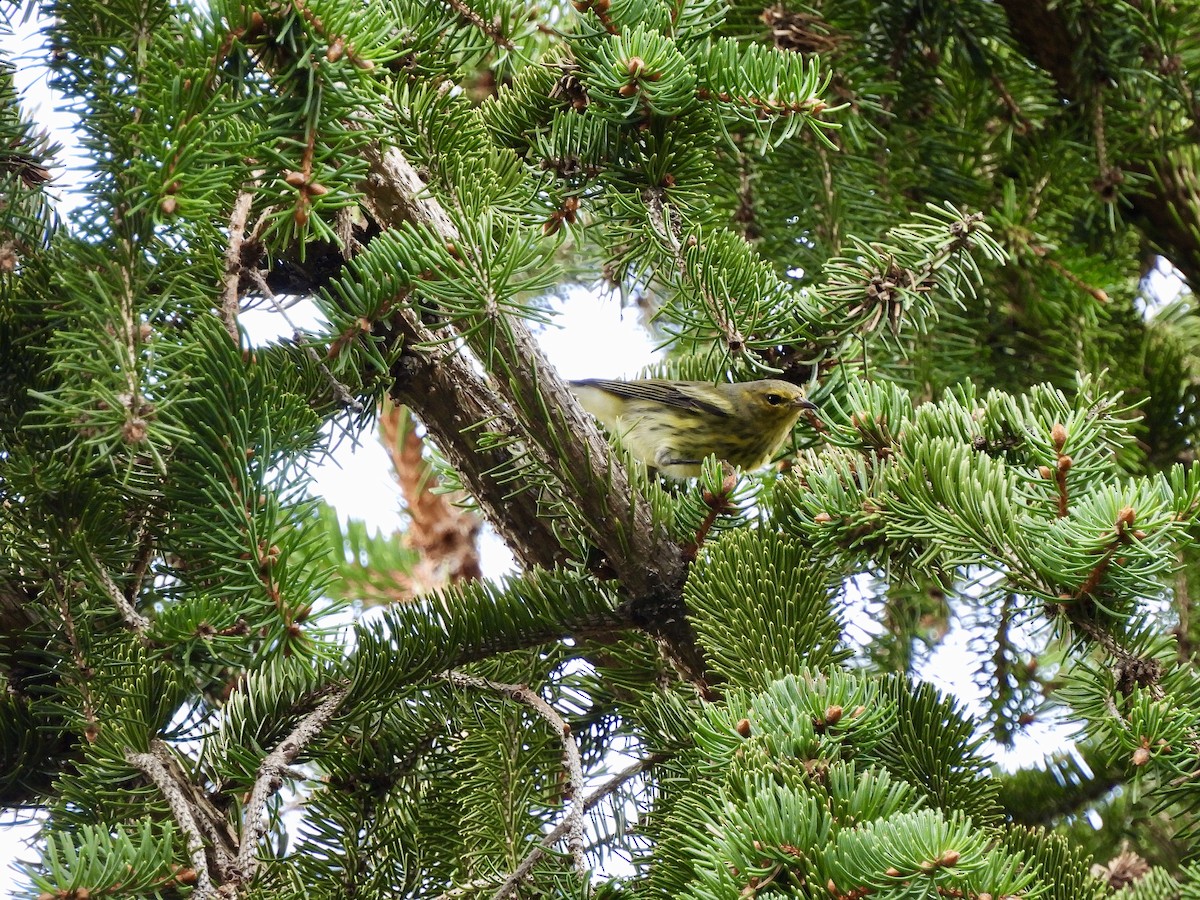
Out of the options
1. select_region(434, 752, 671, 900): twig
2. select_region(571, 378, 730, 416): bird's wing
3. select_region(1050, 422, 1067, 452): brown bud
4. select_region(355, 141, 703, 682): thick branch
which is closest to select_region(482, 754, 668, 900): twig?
select_region(434, 752, 671, 900): twig

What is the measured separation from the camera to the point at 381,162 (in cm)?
204

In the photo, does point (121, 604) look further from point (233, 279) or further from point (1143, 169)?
point (1143, 169)

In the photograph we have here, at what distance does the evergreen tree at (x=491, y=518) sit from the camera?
134 cm

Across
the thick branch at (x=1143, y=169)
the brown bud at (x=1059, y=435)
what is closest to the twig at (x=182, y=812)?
the brown bud at (x=1059, y=435)

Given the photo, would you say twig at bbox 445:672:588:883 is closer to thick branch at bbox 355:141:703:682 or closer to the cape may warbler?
thick branch at bbox 355:141:703:682

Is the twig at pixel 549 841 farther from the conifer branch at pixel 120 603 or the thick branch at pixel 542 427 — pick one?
the conifer branch at pixel 120 603

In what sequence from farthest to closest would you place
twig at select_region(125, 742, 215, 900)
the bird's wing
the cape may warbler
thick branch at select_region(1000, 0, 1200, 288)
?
the cape may warbler
the bird's wing
thick branch at select_region(1000, 0, 1200, 288)
twig at select_region(125, 742, 215, 900)

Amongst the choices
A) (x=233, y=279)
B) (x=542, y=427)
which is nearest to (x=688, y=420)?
(x=542, y=427)

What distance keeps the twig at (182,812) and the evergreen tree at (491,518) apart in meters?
0.01

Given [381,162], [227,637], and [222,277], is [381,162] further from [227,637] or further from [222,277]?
[227,637]

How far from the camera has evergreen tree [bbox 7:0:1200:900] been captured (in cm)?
134

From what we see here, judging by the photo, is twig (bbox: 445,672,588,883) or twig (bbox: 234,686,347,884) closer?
twig (bbox: 234,686,347,884)

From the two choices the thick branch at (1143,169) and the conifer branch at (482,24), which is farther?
the thick branch at (1143,169)

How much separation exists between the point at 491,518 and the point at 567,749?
807mm
